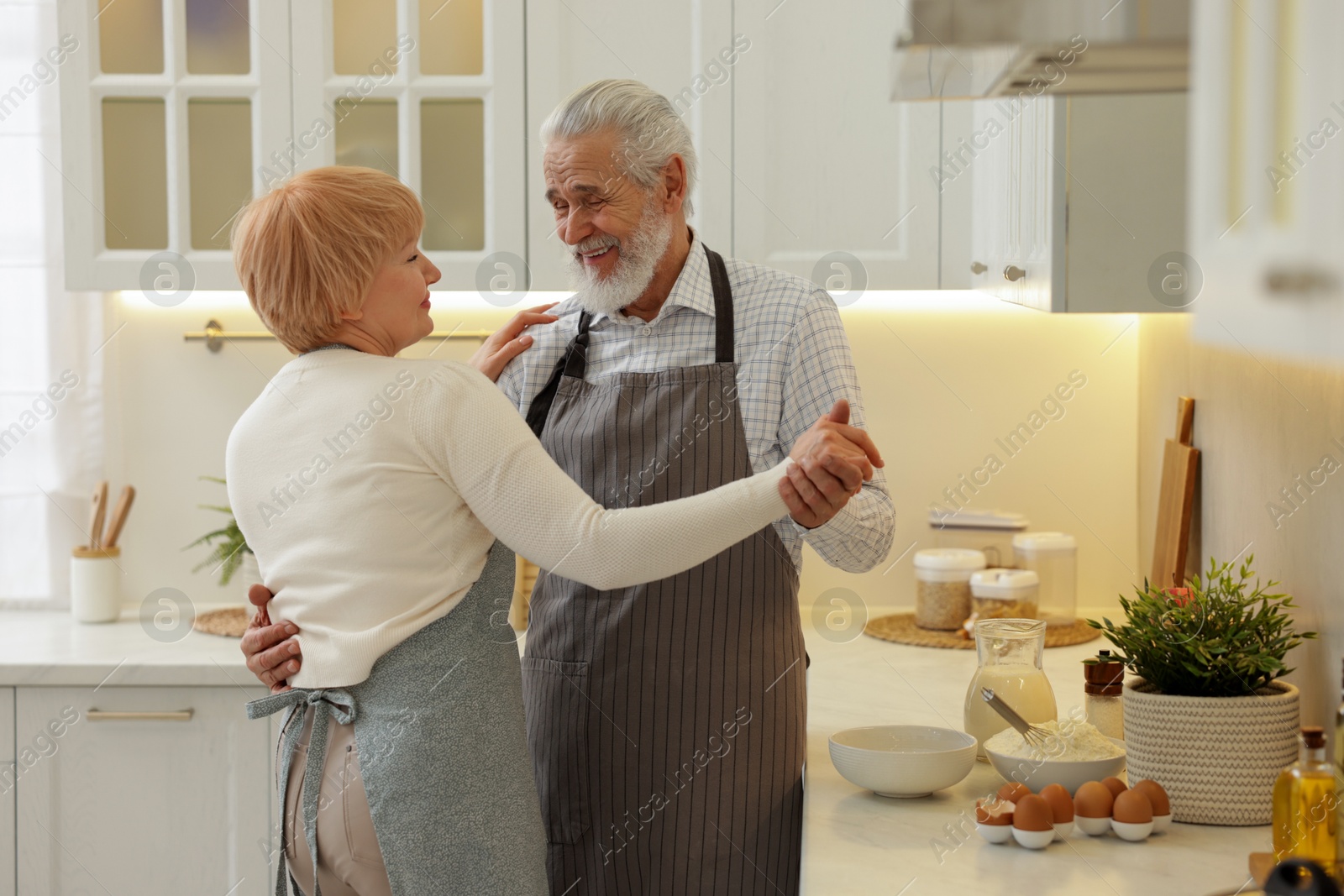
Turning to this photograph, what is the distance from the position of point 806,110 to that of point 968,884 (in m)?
1.44

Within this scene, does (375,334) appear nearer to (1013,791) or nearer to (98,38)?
(1013,791)

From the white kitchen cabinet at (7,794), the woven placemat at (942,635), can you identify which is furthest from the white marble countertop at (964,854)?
the white kitchen cabinet at (7,794)

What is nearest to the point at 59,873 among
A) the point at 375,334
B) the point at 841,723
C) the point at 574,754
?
the point at 574,754

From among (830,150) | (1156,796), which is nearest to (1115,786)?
(1156,796)

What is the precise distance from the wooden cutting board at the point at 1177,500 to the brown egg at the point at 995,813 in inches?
30.6

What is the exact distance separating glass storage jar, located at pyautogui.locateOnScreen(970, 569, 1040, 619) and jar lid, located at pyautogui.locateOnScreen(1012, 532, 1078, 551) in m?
0.09

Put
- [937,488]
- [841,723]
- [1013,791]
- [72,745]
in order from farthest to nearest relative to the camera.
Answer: [937,488] → [72,745] → [841,723] → [1013,791]

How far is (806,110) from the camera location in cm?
210

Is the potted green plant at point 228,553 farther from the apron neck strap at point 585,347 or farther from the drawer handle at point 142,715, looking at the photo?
the apron neck strap at point 585,347

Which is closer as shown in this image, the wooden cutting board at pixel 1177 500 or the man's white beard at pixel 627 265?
the man's white beard at pixel 627 265

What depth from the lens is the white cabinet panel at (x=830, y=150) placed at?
2080 mm

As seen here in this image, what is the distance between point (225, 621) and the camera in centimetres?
228

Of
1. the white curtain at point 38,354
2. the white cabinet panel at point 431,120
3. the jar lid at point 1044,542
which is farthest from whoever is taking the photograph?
the white curtain at point 38,354

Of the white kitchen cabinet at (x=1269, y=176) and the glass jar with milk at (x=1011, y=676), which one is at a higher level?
the white kitchen cabinet at (x=1269, y=176)
